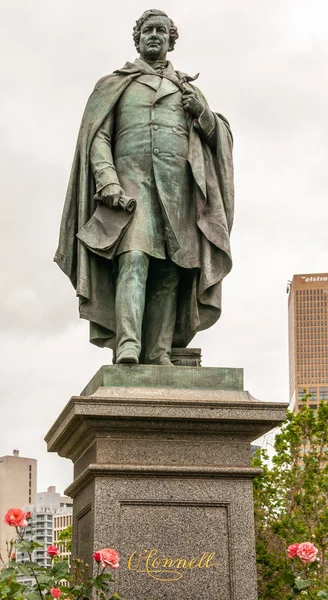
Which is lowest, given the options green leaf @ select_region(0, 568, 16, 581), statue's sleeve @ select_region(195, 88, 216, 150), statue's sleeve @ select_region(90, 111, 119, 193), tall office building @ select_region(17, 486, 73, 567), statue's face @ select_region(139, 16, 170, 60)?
green leaf @ select_region(0, 568, 16, 581)

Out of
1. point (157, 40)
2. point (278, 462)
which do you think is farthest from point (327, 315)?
point (157, 40)

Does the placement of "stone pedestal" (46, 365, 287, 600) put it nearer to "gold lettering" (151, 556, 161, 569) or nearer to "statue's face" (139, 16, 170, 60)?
"gold lettering" (151, 556, 161, 569)

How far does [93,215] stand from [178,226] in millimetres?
723

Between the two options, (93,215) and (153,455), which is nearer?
(153,455)

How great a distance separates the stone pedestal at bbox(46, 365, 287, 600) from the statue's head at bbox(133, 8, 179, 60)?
3.02 metres

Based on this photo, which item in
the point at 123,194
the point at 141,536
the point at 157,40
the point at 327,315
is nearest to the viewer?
the point at 141,536

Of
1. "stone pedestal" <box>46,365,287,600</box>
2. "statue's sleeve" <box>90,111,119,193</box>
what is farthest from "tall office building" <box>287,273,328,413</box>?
"stone pedestal" <box>46,365,287,600</box>

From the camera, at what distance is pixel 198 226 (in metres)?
9.66

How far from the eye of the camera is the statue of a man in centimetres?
945

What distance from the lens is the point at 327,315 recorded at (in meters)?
198

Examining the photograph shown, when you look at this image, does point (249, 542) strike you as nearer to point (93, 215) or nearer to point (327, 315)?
point (93, 215)

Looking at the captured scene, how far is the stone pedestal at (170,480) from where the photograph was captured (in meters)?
8.35

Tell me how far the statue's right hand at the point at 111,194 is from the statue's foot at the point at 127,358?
1260mm

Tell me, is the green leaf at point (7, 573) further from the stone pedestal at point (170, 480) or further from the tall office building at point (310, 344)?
the tall office building at point (310, 344)
